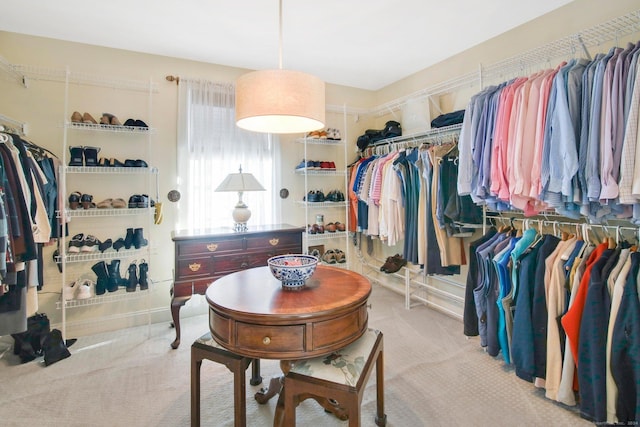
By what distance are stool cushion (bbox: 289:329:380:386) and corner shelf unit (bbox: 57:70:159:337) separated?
1.96 meters

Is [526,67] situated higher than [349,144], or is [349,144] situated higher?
[526,67]

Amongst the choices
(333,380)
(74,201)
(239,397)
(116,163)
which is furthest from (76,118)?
(333,380)

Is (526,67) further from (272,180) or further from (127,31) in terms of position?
(127,31)

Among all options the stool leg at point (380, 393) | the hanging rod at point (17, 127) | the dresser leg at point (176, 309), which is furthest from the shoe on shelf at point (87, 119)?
the stool leg at point (380, 393)

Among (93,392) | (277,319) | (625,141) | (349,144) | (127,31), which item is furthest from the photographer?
(349,144)

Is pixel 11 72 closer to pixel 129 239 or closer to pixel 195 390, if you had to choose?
pixel 129 239

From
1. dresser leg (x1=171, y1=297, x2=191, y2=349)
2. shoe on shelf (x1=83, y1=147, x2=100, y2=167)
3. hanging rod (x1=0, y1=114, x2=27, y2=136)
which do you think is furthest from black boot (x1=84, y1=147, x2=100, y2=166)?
dresser leg (x1=171, y1=297, x2=191, y2=349)

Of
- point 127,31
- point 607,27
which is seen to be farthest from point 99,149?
point 607,27

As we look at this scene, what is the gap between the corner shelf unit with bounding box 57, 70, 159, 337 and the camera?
259 centimetres

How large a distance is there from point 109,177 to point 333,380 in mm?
2681

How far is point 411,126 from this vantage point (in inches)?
130

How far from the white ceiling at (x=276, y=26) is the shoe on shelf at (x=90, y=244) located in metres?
1.69

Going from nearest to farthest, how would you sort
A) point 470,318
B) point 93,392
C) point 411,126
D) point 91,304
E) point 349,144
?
point 93,392
point 470,318
point 91,304
point 411,126
point 349,144

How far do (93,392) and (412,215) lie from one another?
2695mm
